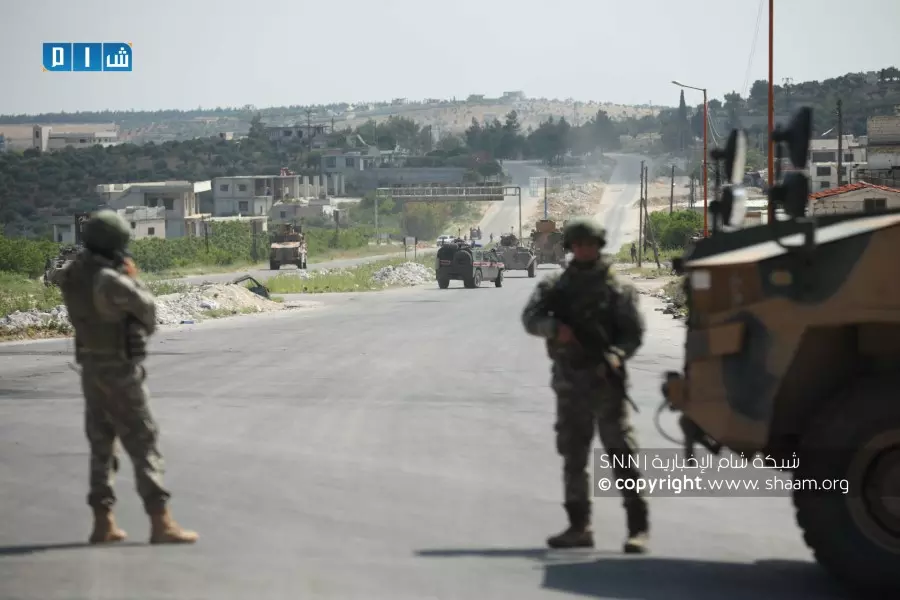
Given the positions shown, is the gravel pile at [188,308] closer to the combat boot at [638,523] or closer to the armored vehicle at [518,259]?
the combat boot at [638,523]

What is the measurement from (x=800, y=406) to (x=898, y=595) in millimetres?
968

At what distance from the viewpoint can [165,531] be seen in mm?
7895

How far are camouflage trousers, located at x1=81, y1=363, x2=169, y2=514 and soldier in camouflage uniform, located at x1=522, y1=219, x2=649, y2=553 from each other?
2.16m

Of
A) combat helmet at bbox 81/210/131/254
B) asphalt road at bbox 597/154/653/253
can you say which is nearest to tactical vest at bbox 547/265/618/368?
combat helmet at bbox 81/210/131/254

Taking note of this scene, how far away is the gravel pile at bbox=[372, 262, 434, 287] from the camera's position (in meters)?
62.2

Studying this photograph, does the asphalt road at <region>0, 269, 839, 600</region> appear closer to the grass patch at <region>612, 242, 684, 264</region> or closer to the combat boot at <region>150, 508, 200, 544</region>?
the combat boot at <region>150, 508, 200, 544</region>

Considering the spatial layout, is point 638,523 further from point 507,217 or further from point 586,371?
point 507,217

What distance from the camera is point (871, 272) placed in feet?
21.0

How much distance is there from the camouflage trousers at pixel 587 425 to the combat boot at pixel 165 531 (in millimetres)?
2146

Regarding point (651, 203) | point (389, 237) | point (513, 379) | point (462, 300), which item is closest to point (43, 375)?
point (513, 379)

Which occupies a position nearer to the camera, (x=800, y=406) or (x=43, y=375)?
(x=800, y=406)

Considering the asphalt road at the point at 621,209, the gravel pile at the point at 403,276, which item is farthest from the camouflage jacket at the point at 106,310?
the asphalt road at the point at 621,209

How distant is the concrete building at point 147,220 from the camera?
132 meters

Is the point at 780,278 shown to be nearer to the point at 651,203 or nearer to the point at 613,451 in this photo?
the point at 613,451
